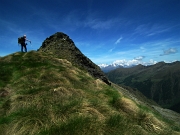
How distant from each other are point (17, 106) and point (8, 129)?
4166 mm

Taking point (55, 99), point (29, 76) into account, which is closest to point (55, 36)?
point (29, 76)

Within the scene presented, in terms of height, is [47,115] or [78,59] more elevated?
[78,59]

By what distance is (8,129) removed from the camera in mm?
9055

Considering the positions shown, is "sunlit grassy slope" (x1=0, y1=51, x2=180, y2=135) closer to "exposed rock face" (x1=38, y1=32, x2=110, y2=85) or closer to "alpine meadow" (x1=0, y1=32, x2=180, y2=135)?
"alpine meadow" (x1=0, y1=32, x2=180, y2=135)

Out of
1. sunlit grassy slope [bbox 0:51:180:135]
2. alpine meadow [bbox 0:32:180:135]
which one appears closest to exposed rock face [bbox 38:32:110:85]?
alpine meadow [bbox 0:32:180:135]

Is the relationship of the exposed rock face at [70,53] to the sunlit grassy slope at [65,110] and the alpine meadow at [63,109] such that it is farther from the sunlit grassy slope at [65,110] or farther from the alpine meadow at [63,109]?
the sunlit grassy slope at [65,110]

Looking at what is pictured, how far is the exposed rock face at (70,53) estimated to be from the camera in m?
40.6

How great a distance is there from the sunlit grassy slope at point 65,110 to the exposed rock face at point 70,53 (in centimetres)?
1625

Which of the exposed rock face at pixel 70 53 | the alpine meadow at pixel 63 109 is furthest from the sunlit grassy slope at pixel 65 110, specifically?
the exposed rock face at pixel 70 53

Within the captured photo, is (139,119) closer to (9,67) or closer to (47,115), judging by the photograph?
(47,115)

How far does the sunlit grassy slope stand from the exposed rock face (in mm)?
16255

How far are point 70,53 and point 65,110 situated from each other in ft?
110

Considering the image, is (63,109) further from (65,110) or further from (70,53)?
(70,53)

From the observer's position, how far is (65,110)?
1065 cm
